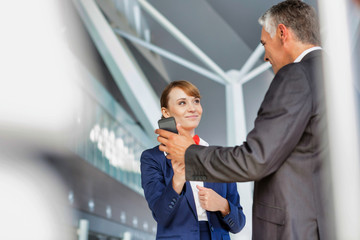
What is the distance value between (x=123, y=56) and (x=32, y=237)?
198 inches

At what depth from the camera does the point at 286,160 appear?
1.95m

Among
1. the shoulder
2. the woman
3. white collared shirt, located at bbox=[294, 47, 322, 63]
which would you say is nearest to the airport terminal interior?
the woman

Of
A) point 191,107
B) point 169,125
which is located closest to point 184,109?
point 191,107

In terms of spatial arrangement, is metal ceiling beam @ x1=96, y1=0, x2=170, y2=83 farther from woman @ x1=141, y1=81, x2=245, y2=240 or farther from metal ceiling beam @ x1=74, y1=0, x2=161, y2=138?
woman @ x1=141, y1=81, x2=245, y2=240

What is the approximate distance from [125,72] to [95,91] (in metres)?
6.32

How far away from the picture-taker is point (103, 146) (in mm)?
17047

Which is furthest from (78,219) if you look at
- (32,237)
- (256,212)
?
(256,212)

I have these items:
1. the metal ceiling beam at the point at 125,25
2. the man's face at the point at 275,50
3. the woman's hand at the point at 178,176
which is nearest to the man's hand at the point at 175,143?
the woman's hand at the point at 178,176

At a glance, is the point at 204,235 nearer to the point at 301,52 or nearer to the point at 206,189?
the point at 206,189

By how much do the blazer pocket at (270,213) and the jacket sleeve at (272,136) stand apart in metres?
0.16

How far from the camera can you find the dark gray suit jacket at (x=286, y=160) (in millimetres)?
1879

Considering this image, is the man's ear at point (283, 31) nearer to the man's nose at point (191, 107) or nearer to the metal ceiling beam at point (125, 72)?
the man's nose at point (191, 107)

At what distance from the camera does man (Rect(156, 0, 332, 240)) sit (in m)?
1.88

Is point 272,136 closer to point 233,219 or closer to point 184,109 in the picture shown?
point 233,219
